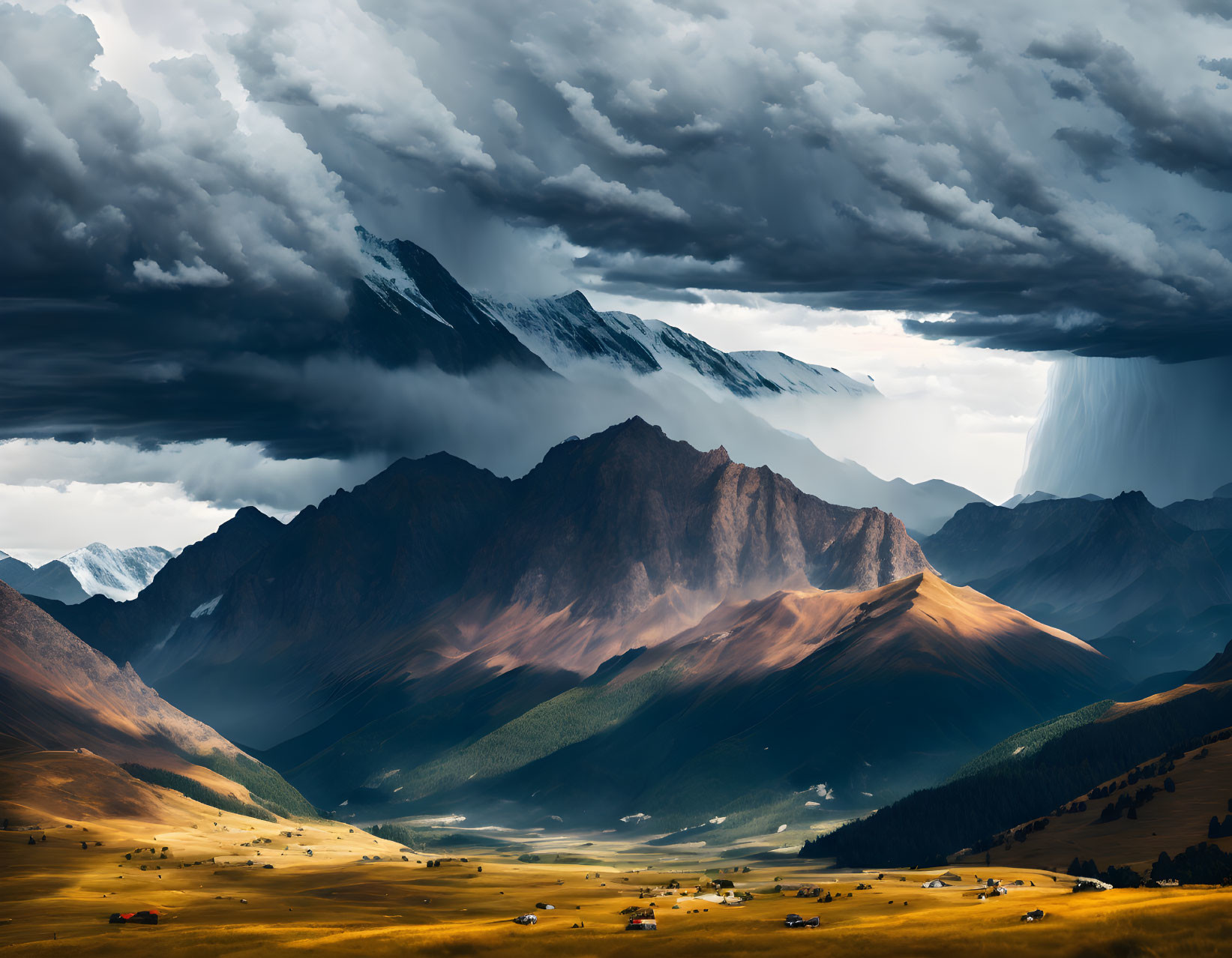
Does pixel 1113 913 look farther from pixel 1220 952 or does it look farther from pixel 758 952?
pixel 758 952

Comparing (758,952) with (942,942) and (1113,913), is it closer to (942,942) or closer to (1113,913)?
(942,942)

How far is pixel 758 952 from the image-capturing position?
651ft

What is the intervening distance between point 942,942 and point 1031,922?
12880mm

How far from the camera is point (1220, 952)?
170 meters

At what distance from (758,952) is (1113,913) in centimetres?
4722

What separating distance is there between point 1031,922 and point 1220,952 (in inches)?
1117

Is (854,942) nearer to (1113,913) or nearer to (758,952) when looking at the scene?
(758,952)

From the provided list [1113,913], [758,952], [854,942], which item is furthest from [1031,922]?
[758,952]

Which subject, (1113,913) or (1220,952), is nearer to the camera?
(1220,952)

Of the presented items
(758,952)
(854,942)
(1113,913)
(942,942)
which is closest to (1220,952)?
(1113,913)

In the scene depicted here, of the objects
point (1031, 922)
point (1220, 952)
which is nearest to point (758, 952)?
point (1031, 922)

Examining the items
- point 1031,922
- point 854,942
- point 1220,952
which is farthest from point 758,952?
point 1220,952

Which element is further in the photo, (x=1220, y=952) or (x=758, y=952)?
(x=758, y=952)

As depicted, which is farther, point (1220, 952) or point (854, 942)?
point (854, 942)
